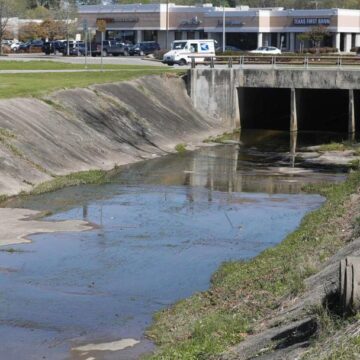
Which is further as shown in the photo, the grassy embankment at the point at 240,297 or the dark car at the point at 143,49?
the dark car at the point at 143,49

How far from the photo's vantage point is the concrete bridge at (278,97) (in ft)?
171

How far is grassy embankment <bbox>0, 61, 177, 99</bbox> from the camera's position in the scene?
42.2 meters

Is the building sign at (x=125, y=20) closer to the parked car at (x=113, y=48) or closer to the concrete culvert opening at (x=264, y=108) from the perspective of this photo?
the parked car at (x=113, y=48)

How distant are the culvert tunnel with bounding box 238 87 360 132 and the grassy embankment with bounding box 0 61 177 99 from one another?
552 centimetres

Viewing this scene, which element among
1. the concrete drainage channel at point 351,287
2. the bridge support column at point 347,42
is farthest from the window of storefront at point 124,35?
the concrete drainage channel at point 351,287

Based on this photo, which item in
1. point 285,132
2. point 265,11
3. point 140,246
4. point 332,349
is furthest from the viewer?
point 265,11

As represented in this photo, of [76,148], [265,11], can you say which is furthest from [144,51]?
[76,148]

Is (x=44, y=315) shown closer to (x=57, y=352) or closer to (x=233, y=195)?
(x=57, y=352)

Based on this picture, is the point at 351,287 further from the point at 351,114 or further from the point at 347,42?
the point at 347,42

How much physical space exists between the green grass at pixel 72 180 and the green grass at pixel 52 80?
23.1 ft

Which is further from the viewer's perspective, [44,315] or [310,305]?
[44,315]

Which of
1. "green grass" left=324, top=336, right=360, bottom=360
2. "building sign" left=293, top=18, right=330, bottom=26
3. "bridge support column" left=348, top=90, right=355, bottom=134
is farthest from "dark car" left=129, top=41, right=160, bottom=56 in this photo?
"green grass" left=324, top=336, right=360, bottom=360

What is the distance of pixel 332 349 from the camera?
9711 mm

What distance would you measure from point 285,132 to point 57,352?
134 feet
